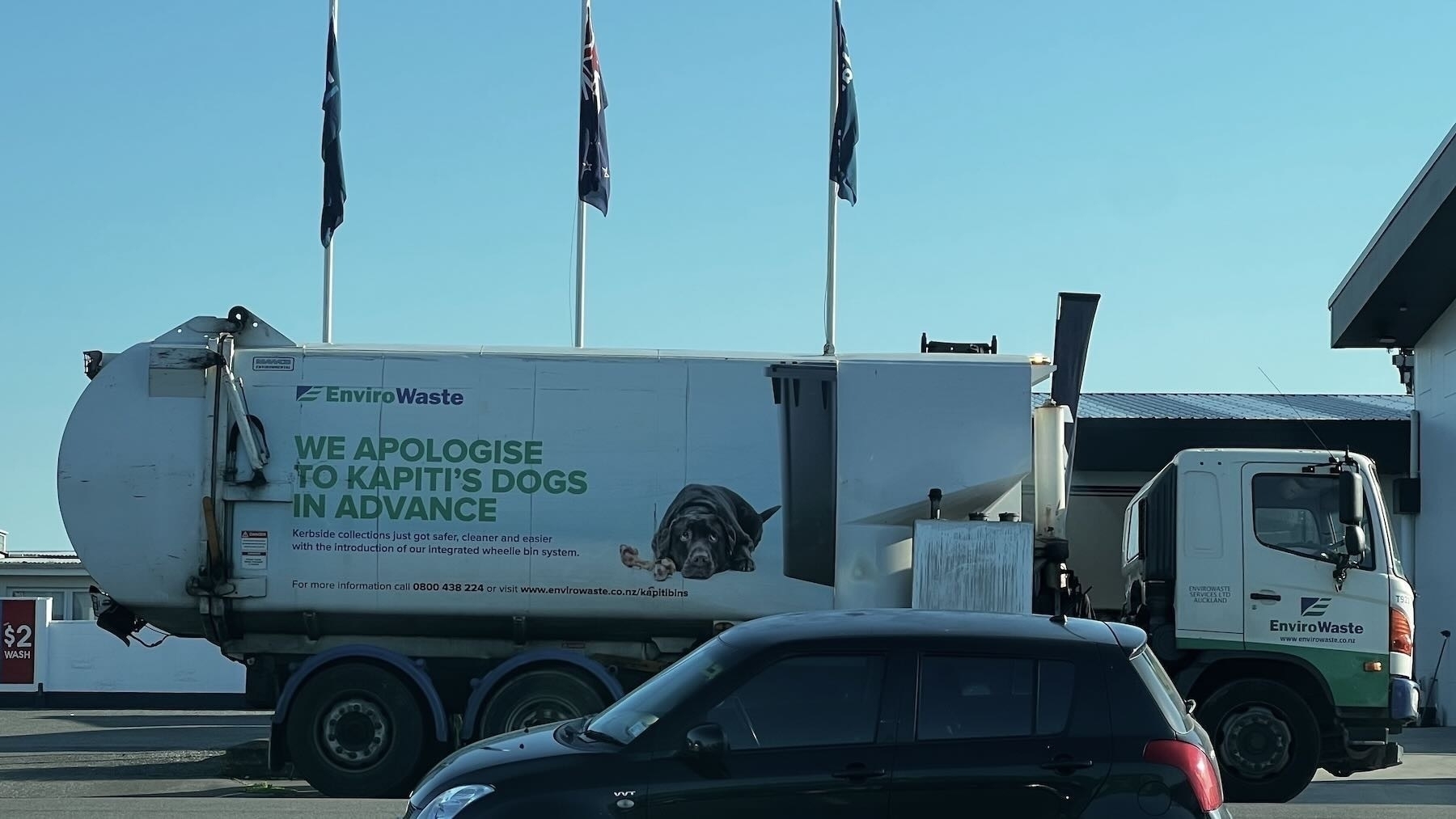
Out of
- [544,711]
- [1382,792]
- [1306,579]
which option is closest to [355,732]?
[544,711]

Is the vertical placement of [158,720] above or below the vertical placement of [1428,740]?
below

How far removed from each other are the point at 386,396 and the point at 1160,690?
7.16 m

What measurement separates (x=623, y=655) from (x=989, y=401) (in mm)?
3549

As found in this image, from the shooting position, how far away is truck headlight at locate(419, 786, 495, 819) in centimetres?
676

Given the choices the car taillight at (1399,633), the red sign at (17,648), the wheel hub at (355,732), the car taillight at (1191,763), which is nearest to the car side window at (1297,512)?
the car taillight at (1399,633)

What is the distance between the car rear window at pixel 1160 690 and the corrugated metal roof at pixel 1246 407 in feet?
45.2

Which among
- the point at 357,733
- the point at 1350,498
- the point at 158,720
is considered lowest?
the point at 158,720

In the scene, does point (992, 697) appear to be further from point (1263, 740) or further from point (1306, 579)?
point (1306, 579)

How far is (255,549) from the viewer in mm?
12117

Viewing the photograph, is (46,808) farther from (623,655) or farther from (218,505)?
(623,655)

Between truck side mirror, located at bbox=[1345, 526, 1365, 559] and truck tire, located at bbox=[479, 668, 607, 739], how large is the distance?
592cm

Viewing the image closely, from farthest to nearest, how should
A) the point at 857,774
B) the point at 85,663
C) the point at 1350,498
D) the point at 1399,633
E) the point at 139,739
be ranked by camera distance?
the point at 85,663 → the point at 139,739 → the point at 1399,633 → the point at 1350,498 → the point at 857,774

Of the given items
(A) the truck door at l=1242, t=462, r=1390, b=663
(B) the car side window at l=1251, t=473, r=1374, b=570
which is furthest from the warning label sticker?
(B) the car side window at l=1251, t=473, r=1374, b=570

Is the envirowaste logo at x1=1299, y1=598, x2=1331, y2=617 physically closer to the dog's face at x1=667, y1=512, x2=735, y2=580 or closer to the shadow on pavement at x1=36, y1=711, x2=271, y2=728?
the dog's face at x1=667, y1=512, x2=735, y2=580
